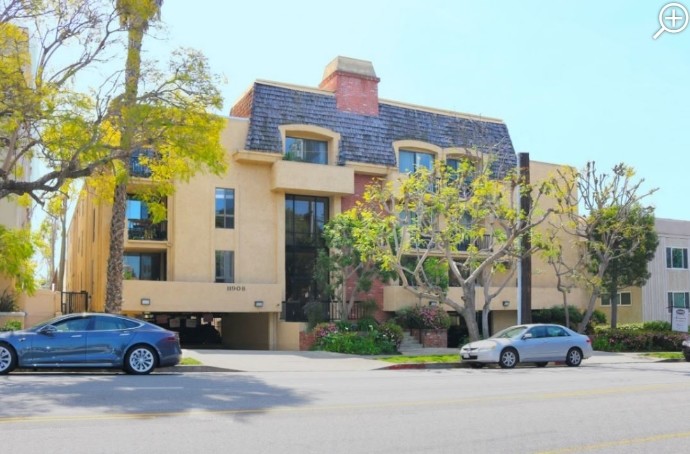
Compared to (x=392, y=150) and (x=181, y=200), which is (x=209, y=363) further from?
(x=392, y=150)

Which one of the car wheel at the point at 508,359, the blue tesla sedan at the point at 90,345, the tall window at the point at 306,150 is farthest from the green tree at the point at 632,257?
the blue tesla sedan at the point at 90,345

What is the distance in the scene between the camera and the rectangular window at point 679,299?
133 ft

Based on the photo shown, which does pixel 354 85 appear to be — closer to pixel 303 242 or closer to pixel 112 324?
pixel 303 242

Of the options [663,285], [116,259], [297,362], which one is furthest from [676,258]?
[116,259]

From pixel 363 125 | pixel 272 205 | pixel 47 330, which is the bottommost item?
pixel 47 330

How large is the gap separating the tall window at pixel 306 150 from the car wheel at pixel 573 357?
1395 centimetres

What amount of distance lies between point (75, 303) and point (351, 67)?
53.6 feet

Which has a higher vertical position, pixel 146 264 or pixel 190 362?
pixel 146 264

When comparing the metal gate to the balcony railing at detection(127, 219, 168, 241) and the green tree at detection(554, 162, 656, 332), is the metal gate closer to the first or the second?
the balcony railing at detection(127, 219, 168, 241)

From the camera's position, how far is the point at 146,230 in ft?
96.9

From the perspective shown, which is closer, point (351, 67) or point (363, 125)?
point (363, 125)

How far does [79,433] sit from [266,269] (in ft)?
73.7

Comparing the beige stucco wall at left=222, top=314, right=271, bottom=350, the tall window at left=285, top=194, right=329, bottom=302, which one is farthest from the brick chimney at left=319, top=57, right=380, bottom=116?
the beige stucco wall at left=222, top=314, right=271, bottom=350

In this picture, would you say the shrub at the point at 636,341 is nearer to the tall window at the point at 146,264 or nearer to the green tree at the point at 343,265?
the green tree at the point at 343,265
